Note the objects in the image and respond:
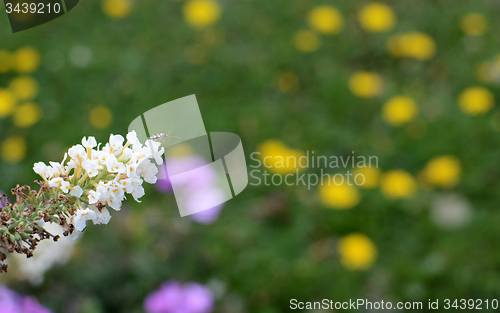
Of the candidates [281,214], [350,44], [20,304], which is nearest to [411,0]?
[350,44]

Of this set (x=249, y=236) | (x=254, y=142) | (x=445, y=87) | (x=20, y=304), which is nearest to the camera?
(x=20, y=304)

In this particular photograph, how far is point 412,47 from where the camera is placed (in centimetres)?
260

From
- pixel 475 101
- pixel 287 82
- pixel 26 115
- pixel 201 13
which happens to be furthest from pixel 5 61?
pixel 475 101

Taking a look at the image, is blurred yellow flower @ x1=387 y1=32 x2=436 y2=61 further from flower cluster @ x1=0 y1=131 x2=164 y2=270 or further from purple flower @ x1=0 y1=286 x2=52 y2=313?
flower cluster @ x1=0 y1=131 x2=164 y2=270

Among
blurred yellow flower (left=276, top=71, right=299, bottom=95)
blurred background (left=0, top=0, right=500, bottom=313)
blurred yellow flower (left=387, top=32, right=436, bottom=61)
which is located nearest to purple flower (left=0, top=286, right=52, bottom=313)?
blurred background (left=0, top=0, right=500, bottom=313)

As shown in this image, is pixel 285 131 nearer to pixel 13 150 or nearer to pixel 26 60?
pixel 13 150

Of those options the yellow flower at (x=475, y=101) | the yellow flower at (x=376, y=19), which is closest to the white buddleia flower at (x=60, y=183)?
the yellow flower at (x=475, y=101)

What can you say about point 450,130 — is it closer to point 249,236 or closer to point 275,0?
point 249,236

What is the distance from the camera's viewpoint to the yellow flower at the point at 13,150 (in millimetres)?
2047

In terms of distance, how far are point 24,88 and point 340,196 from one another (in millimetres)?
1577

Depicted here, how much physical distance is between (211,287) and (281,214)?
0.58 metres

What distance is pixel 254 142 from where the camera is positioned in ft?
7.27

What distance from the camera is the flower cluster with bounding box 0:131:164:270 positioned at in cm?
52

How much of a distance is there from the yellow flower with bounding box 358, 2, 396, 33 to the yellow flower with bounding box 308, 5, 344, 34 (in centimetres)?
13
